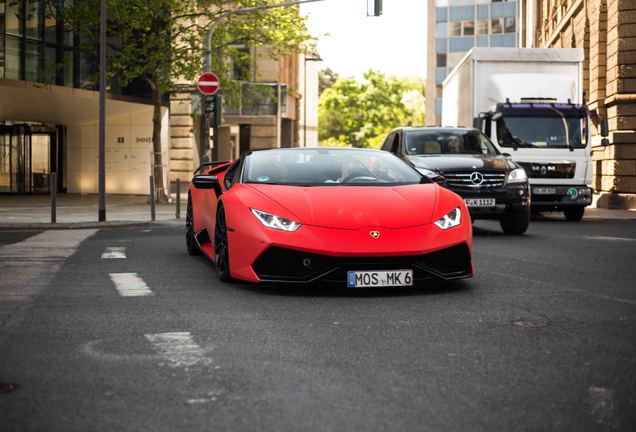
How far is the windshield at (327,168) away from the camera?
946 cm

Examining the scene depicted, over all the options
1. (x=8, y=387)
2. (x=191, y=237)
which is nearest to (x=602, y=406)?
(x=8, y=387)

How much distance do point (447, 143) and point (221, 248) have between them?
358 inches

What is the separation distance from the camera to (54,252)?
12727mm

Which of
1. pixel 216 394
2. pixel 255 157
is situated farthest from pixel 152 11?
pixel 216 394

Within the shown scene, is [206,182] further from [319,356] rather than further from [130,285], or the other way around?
[319,356]

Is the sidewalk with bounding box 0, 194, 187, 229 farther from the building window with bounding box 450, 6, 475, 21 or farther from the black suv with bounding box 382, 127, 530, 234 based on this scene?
the building window with bounding box 450, 6, 475, 21

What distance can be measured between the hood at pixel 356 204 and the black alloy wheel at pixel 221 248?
1.44ft

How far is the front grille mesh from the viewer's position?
8195 millimetres

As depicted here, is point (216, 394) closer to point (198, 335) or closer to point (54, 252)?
point (198, 335)

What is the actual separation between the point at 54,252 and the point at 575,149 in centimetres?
1204

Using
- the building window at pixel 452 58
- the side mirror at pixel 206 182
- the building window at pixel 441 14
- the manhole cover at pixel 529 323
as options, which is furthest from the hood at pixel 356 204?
the building window at pixel 441 14

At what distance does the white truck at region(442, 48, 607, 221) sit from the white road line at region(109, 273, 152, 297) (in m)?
12.0

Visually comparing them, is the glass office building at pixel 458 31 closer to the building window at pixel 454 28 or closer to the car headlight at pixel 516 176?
the building window at pixel 454 28

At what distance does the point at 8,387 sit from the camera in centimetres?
489
